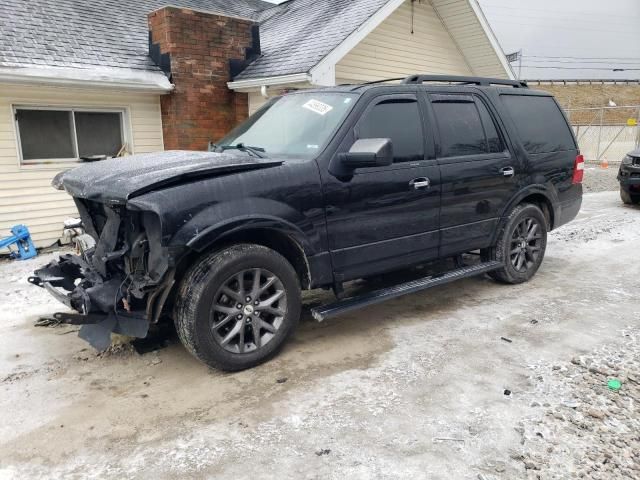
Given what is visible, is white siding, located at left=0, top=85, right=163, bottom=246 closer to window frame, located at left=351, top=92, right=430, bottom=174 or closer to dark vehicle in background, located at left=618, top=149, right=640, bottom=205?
window frame, located at left=351, top=92, right=430, bottom=174

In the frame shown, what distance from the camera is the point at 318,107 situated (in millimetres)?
4430

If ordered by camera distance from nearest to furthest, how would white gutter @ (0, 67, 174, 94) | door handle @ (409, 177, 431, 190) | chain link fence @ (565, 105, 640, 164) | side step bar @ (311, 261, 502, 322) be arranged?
side step bar @ (311, 261, 502, 322)
door handle @ (409, 177, 431, 190)
white gutter @ (0, 67, 174, 94)
chain link fence @ (565, 105, 640, 164)

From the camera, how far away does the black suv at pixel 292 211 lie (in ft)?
11.3

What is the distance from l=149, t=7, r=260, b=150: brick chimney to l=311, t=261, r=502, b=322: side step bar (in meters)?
6.16

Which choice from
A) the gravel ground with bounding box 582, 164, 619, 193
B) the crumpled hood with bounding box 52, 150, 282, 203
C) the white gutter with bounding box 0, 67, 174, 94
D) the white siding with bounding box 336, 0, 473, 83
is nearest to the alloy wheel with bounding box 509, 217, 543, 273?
the crumpled hood with bounding box 52, 150, 282, 203

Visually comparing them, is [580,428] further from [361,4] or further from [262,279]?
[361,4]

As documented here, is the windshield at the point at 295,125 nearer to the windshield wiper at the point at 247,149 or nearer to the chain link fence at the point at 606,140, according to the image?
the windshield wiper at the point at 247,149

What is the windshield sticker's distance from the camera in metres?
4.34

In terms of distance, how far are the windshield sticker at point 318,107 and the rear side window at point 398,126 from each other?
1.09ft

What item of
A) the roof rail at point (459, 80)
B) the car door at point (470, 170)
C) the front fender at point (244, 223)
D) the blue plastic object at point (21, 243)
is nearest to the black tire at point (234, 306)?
the front fender at point (244, 223)

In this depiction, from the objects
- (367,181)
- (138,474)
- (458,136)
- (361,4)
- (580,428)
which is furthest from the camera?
(361,4)

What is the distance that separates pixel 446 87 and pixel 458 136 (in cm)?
50

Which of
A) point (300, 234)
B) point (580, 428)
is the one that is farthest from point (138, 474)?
point (580, 428)

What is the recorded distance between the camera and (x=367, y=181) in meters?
4.17
